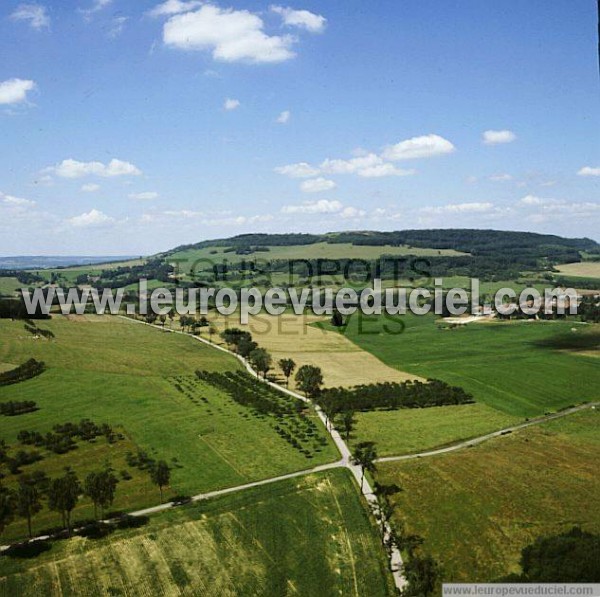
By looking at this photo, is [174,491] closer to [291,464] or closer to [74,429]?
[291,464]

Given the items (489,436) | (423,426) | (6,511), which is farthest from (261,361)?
(6,511)

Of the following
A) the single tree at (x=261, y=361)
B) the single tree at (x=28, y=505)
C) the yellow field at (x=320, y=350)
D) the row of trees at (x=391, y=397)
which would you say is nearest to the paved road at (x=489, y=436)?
the row of trees at (x=391, y=397)

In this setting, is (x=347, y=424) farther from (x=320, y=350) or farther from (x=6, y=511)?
(x=320, y=350)

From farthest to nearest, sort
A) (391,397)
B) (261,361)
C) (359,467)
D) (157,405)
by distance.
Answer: (261,361), (391,397), (157,405), (359,467)

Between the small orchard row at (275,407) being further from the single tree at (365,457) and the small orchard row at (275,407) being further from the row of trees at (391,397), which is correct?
the row of trees at (391,397)

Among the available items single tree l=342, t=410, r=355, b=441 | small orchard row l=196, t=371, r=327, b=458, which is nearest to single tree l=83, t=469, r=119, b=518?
small orchard row l=196, t=371, r=327, b=458

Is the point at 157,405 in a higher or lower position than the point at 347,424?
lower

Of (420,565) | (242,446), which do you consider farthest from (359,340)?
(420,565)

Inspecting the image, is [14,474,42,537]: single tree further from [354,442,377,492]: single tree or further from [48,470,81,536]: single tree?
[354,442,377,492]: single tree
